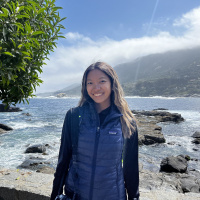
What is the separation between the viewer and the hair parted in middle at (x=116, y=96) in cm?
236

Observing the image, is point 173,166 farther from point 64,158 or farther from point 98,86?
point 98,86

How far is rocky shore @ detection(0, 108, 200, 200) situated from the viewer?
4180mm

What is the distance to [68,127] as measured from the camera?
2350 mm

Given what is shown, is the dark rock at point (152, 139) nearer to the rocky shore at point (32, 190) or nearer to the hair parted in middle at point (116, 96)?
the rocky shore at point (32, 190)

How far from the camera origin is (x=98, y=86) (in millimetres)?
2387

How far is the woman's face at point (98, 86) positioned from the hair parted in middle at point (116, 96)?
0.06 metres

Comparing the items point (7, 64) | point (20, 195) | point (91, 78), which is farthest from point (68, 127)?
point (20, 195)

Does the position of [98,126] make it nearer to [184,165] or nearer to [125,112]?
[125,112]

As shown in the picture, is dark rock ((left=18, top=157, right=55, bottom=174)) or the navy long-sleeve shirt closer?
the navy long-sleeve shirt

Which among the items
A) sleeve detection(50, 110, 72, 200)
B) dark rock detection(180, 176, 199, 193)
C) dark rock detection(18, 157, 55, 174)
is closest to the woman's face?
sleeve detection(50, 110, 72, 200)

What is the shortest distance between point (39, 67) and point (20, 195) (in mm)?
2785

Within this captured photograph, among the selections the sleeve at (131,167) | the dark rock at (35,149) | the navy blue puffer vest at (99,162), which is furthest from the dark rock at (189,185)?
the dark rock at (35,149)

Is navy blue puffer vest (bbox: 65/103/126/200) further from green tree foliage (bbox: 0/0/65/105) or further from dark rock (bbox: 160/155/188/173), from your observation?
dark rock (bbox: 160/155/188/173)

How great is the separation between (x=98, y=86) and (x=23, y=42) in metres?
1.34
